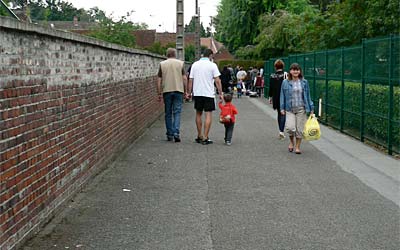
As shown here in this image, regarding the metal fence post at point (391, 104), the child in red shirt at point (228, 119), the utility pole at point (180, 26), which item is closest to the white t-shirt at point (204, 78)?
the child in red shirt at point (228, 119)

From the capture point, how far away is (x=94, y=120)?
9.27 meters

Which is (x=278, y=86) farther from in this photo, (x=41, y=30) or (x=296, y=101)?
(x=41, y=30)

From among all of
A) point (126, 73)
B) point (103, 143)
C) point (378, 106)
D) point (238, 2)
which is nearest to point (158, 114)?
point (126, 73)

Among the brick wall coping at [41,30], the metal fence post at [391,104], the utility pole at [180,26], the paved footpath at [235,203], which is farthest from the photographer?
the utility pole at [180,26]

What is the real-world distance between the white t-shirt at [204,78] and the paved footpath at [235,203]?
141 centimetres

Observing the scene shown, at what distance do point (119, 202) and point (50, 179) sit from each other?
3.66 ft

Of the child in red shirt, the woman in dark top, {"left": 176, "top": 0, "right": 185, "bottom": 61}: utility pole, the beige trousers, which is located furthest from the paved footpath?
{"left": 176, "top": 0, "right": 185, "bottom": 61}: utility pole

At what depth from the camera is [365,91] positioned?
1353 centimetres

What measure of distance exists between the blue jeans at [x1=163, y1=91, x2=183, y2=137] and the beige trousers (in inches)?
92.1

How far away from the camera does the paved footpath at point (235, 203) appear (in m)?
6.02

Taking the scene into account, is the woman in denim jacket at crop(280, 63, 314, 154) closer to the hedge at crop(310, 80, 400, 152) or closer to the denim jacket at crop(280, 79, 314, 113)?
the denim jacket at crop(280, 79, 314, 113)

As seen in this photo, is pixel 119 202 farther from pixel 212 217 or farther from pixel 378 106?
pixel 378 106

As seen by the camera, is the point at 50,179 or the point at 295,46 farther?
the point at 295,46

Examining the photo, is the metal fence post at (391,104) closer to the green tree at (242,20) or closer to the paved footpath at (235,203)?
the paved footpath at (235,203)
